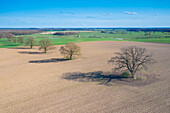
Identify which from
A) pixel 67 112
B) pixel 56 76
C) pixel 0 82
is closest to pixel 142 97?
pixel 67 112

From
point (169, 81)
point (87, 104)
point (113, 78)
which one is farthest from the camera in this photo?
point (113, 78)

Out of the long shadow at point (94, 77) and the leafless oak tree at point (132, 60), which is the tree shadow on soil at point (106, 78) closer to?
the long shadow at point (94, 77)

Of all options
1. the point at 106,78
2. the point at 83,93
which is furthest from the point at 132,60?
the point at 83,93

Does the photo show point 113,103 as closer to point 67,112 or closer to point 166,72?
point 67,112

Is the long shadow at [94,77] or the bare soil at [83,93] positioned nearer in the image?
the bare soil at [83,93]

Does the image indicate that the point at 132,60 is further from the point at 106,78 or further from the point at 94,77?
the point at 94,77

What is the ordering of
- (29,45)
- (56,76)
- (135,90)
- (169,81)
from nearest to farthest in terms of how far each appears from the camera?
(135,90), (169,81), (56,76), (29,45)

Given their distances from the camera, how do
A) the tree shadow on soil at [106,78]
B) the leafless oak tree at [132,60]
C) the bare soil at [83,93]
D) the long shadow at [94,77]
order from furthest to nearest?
the leafless oak tree at [132,60], the long shadow at [94,77], the tree shadow on soil at [106,78], the bare soil at [83,93]

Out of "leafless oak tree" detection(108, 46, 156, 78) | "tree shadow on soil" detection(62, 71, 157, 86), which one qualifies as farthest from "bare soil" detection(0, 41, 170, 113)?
"leafless oak tree" detection(108, 46, 156, 78)

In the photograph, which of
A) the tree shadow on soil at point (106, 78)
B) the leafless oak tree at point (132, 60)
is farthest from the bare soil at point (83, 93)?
the leafless oak tree at point (132, 60)
